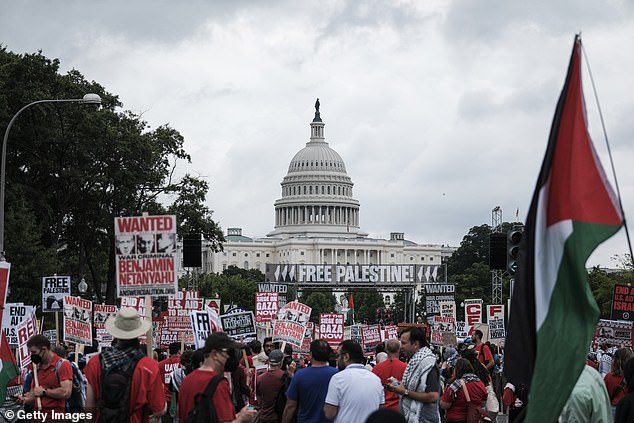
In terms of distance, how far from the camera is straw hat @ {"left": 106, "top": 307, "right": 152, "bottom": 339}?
29.4 feet

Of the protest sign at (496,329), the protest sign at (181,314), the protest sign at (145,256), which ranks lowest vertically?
the protest sign at (496,329)

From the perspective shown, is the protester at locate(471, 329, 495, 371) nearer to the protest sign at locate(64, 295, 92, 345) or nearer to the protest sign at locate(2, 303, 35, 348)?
the protest sign at locate(64, 295, 92, 345)

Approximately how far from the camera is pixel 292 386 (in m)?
10.8

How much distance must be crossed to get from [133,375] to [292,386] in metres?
2.26

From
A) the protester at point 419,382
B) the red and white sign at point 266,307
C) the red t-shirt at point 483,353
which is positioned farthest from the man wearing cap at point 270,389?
the red and white sign at point 266,307

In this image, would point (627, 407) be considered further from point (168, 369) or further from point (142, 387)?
point (168, 369)

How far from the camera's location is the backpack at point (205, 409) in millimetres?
8258

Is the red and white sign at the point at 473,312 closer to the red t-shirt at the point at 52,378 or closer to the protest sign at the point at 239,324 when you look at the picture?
the protest sign at the point at 239,324

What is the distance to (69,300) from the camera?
1830 centimetres

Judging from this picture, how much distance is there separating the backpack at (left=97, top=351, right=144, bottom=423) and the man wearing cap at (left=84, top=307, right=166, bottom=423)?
38mm

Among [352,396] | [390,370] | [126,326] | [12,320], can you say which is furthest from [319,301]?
[126,326]

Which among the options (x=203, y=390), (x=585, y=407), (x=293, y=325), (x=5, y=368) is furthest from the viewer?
(x=293, y=325)

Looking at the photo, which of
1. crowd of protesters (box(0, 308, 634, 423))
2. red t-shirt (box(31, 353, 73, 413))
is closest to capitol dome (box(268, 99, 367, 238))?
crowd of protesters (box(0, 308, 634, 423))

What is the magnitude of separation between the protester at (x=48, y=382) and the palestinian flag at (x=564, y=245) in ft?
19.2
